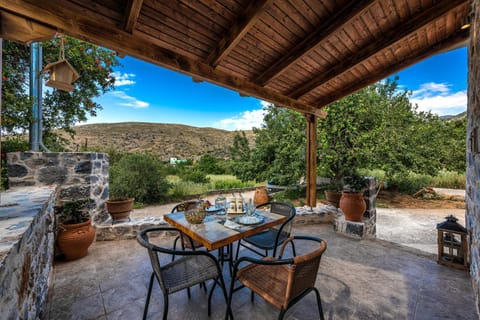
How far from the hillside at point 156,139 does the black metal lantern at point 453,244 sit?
8.65m

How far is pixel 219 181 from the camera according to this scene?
7949mm

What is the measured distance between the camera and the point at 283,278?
151 centimetres

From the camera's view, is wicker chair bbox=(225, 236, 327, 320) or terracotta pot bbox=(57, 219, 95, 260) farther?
terracotta pot bbox=(57, 219, 95, 260)

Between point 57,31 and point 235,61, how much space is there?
Answer: 1764 mm

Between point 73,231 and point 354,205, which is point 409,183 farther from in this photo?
point 73,231

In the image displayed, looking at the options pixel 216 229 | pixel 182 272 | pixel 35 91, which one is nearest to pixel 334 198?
pixel 216 229

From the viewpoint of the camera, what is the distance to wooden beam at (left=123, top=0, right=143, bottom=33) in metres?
1.60

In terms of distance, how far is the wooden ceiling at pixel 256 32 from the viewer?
1.67 m

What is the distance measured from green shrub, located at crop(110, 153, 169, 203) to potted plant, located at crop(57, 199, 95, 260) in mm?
2699

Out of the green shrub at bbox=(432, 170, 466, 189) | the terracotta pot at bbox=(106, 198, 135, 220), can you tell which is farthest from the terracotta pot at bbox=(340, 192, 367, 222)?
the green shrub at bbox=(432, 170, 466, 189)

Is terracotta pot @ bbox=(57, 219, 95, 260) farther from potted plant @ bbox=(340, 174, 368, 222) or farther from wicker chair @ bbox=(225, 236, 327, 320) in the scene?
potted plant @ bbox=(340, 174, 368, 222)

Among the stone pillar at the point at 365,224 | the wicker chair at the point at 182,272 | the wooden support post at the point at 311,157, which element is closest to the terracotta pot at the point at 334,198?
the wooden support post at the point at 311,157

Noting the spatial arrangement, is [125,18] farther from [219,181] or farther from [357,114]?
[219,181]

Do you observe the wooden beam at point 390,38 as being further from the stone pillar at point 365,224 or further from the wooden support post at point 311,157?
the stone pillar at point 365,224
